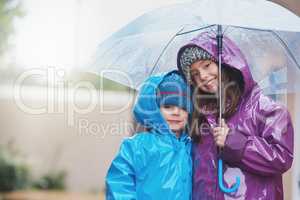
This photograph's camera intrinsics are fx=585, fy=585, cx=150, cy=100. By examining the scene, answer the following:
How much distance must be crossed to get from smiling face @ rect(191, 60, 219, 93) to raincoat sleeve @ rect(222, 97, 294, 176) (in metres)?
0.17

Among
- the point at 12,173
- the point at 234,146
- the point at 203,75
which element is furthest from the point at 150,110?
the point at 12,173

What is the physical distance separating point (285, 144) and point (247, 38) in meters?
0.45

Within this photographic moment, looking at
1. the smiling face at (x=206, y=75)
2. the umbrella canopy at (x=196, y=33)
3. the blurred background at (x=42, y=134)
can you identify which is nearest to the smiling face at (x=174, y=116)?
the smiling face at (x=206, y=75)

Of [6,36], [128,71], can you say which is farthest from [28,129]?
[128,71]

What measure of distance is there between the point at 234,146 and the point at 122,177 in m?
0.39

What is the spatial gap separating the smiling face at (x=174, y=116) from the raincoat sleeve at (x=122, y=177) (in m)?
0.17

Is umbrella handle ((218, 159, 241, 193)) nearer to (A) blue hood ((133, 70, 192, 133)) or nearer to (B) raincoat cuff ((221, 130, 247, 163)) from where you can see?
(B) raincoat cuff ((221, 130, 247, 163))

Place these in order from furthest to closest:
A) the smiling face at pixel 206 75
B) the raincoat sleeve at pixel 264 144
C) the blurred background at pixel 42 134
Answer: the blurred background at pixel 42 134 < the smiling face at pixel 206 75 < the raincoat sleeve at pixel 264 144

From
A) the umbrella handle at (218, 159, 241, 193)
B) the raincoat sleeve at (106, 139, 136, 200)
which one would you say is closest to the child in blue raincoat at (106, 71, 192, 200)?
the raincoat sleeve at (106, 139, 136, 200)

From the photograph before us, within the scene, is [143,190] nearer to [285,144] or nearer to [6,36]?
[285,144]

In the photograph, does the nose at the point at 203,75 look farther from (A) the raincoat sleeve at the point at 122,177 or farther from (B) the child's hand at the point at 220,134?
(A) the raincoat sleeve at the point at 122,177

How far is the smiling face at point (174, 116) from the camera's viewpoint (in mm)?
2062

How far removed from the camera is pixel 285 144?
6.27ft

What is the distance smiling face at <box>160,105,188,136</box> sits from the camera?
6.77ft
